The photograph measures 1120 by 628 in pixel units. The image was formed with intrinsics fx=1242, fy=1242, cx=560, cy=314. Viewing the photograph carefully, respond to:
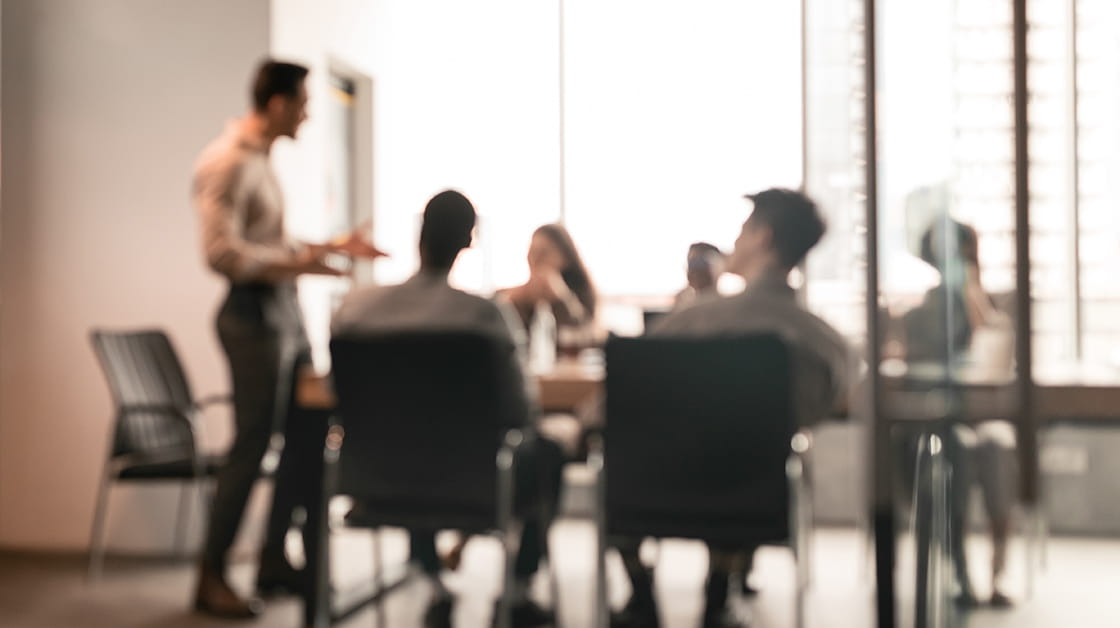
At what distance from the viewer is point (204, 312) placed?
4.70 meters

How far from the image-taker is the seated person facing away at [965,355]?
1367 mm

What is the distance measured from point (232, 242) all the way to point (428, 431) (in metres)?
1.09

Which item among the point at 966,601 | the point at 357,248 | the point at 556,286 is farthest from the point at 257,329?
the point at 966,601

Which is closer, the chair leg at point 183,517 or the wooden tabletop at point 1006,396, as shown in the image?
the wooden tabletop at point 1006,396

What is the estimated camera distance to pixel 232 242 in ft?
11.7

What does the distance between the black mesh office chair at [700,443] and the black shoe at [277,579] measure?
138 centimetres

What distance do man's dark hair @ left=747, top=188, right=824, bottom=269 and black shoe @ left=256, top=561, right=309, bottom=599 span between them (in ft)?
5.82

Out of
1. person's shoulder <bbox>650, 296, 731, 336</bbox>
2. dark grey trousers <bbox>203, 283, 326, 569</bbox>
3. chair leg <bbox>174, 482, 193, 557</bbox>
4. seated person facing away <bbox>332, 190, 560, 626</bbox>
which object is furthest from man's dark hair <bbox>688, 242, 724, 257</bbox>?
chair leg <bbox>174, 482, 193, 557</bbox>

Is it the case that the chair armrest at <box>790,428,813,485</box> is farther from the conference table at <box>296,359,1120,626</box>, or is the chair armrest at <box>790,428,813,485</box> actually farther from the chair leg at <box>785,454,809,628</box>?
the conference table at <box>296,359,1120,626</box>

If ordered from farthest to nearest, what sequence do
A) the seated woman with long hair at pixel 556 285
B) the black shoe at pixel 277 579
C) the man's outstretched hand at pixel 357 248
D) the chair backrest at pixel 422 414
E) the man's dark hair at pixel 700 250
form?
Answer: the man's dark hair at pixel 700 250, the seated woman with long hair at pixel 556 285, the black shoe at pixel 277 579, the man's outstretched hand at pixel 357 248, the chair backrest at pixel 422 414

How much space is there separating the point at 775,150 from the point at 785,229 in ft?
8.62

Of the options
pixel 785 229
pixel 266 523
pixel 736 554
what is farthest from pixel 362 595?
pixel 785 229

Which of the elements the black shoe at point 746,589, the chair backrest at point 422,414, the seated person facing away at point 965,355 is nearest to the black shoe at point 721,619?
the black shoe at point 746,589

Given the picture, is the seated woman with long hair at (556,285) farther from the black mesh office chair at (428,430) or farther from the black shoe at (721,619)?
the black mesh office chair at (428,430)
